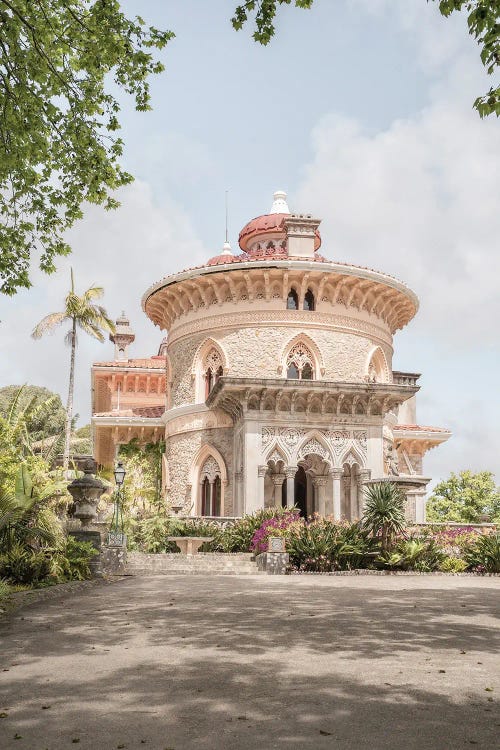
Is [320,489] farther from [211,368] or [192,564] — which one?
[192,564]

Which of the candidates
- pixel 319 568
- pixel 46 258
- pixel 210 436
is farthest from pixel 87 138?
pixel 210 436

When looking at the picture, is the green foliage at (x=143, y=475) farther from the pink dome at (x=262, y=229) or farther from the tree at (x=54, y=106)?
the tree at (x=54, y=106)

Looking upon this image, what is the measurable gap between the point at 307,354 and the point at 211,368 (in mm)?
3816

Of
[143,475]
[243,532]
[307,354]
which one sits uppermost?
[307,354]

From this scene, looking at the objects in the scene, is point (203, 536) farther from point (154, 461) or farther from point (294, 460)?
point (154, 461)

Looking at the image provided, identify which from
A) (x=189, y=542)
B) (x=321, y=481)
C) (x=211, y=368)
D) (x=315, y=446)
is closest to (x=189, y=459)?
(x=211, y=368)

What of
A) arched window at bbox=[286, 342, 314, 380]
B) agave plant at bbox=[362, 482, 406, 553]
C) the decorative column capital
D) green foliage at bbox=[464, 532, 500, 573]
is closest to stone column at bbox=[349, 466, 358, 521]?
the decorative column capital

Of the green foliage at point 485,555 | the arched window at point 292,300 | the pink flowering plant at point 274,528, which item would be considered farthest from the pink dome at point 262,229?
the green foliage at point 485,555

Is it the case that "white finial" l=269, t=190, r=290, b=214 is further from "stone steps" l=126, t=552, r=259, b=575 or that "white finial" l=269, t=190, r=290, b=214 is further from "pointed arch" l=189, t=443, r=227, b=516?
"stone steps" l=126, t=552, r=259, b=575

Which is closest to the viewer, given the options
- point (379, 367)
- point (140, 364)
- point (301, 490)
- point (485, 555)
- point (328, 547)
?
point (328, 547)

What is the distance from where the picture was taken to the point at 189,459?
2761cm

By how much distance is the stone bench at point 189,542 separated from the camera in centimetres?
2139

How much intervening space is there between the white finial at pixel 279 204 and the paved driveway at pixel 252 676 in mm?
27772

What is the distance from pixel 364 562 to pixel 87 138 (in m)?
11.6
